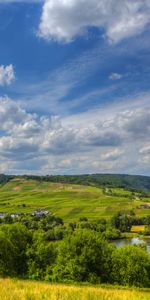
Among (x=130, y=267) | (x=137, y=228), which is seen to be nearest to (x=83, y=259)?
(x=130, y=267)

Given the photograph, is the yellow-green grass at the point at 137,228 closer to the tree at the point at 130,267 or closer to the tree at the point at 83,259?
the tree at the point at 130,267

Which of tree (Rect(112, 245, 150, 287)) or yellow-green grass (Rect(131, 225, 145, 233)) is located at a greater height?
tree (Rect(112, 245, 150, 287))

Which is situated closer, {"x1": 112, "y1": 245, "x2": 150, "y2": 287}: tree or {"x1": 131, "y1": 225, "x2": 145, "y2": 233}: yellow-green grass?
{"x1": 112, "y1": 245, "x2": 150, "y2": 287}: tree

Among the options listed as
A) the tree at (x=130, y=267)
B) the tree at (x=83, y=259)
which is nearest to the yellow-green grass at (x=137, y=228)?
the tree at (x=130, y=267)

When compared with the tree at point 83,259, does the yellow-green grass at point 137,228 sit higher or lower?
→ lower

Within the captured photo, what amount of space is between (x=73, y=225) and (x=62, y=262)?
4635 inches

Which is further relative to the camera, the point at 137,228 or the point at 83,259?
the point at 137,228

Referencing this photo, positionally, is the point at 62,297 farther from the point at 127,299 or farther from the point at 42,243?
the point at 42,243

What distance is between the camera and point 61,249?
4722cm

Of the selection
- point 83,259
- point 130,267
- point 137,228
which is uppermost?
point 83,259

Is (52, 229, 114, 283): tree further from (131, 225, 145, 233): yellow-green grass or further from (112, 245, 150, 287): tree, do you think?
(131, 225, 145, 233): yellow-green grass

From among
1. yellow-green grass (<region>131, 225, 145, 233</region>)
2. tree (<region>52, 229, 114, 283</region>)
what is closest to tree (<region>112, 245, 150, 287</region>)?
tree (<region>52, 229, 114, 283</region>)

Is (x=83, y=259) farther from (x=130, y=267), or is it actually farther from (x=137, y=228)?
(x=137, y=228)

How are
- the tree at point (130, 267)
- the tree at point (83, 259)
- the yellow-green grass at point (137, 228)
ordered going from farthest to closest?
1. the yellow-green grass at point (137, 228)
2. the tree at point (130, 267)
3. the tree at point (83, 259)
